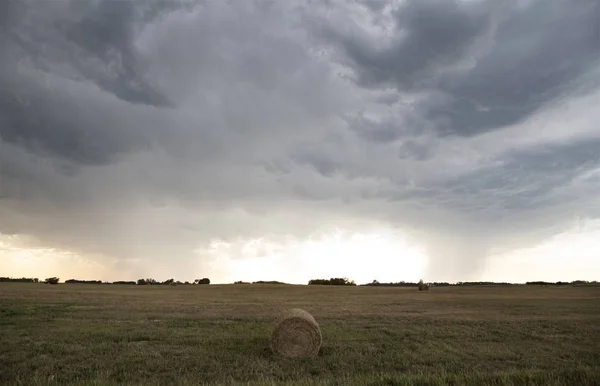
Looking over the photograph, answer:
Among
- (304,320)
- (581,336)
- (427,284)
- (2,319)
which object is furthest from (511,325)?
(427,284)

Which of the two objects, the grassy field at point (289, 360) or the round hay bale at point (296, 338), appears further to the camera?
the round hay bale at point (296, 338)

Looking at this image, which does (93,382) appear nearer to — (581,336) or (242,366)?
(242,366)

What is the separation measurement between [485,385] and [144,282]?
3588 inches

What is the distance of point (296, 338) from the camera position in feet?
55.3

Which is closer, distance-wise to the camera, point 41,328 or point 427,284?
point 41,328

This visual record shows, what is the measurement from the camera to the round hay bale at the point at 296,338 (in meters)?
16.6

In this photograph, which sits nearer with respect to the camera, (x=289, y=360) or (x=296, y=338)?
(x=289, y=360)

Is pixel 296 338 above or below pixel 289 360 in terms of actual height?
above

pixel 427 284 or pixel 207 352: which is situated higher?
pixel 427 284

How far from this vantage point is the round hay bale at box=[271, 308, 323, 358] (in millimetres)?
16594

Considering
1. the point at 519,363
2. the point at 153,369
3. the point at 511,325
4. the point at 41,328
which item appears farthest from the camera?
the point at 511,325

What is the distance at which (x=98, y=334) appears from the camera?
1869cm

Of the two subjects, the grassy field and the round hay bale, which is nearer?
the grassy field

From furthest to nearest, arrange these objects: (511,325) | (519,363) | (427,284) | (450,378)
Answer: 1. (427,284)
2. (511,325)
3. (519,363)
4. (450,378)
